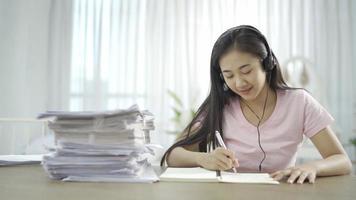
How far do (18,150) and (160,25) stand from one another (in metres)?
1.56

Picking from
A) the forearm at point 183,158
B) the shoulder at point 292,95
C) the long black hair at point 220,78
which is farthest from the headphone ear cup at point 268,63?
the forearm at point 183,158

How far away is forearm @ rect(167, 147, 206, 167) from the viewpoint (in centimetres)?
104

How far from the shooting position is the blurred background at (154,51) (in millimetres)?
2881

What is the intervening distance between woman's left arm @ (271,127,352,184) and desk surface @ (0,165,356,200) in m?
0.04

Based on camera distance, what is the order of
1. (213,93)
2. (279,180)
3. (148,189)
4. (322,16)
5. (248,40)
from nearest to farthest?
(148,189) < (279,180) < (248,40) < (213,93) < (322,16)

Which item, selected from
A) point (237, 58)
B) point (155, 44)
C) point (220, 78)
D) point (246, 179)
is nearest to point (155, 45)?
point (155, 44)

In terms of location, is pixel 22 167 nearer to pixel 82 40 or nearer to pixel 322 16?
pixel 82 40

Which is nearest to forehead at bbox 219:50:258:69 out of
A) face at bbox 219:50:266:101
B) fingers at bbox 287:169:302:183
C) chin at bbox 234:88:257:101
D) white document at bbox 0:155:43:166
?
face at bbox 219:50:266:101

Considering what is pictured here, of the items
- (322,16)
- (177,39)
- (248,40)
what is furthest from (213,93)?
(322,16)

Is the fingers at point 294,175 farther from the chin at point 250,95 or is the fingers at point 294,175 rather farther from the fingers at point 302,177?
the chin at point 250,95

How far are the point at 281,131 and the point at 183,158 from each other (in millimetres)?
366

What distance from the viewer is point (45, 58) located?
9.90 ft

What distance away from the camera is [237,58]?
1126 millimetres

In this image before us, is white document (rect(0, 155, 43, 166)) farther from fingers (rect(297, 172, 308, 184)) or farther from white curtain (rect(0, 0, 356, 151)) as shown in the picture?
white curtain (rect(0, 0, 356, 151))
